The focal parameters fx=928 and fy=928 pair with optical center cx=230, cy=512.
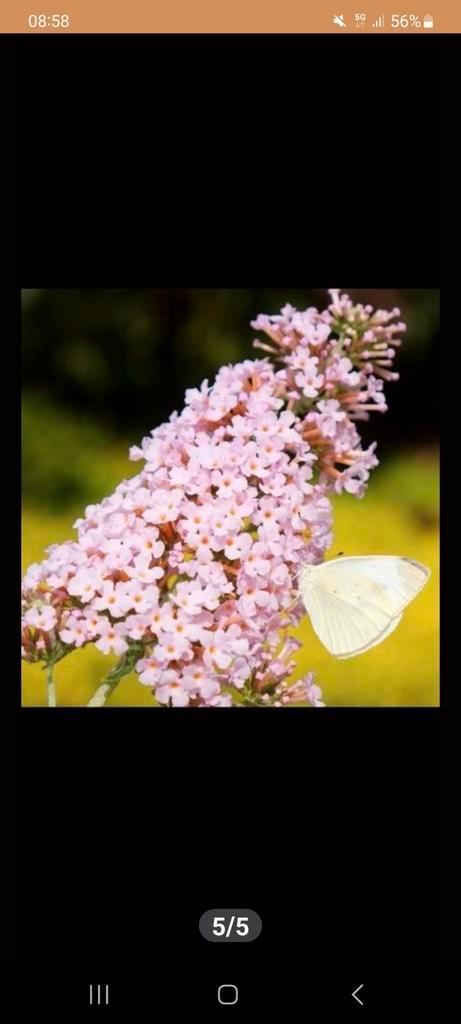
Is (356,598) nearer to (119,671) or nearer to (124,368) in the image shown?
(119,671)

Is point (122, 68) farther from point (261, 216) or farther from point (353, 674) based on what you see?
point (353, 674)
